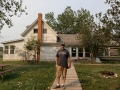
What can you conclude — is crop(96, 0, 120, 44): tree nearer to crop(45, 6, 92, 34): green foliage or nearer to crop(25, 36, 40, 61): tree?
crop(25, 36, 40, 61): tree

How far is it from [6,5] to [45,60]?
1618cm

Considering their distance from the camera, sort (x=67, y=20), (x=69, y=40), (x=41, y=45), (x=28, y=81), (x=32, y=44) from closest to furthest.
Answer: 1. (x=28, y=81)
2. (x=32, y=44)
3. (x=41, y=45)
4. (x=69, y=40)
5. (x=67, y=20)

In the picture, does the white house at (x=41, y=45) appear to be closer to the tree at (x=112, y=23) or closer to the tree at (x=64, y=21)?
the tree at (x=112, y=23)

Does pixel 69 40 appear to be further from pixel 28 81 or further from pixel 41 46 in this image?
pixel 28 81

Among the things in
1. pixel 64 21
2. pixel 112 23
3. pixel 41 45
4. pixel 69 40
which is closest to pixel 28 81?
pixel 112 23

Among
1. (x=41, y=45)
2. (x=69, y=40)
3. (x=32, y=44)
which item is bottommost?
(x=41, y=45)

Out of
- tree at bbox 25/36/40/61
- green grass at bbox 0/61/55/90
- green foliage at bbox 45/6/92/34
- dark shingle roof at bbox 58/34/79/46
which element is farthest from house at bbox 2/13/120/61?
green foliage at bbox 45/6/92/34

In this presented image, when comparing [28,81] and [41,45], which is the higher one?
[41,45]

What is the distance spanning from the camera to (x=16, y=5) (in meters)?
18.6

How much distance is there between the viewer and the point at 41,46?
32.6 meters

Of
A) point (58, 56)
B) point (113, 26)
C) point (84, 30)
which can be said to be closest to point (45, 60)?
point (84, 30)

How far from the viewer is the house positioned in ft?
107

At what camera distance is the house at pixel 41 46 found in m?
32.6

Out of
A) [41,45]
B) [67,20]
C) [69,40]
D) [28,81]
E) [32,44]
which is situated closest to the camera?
[28,81]
